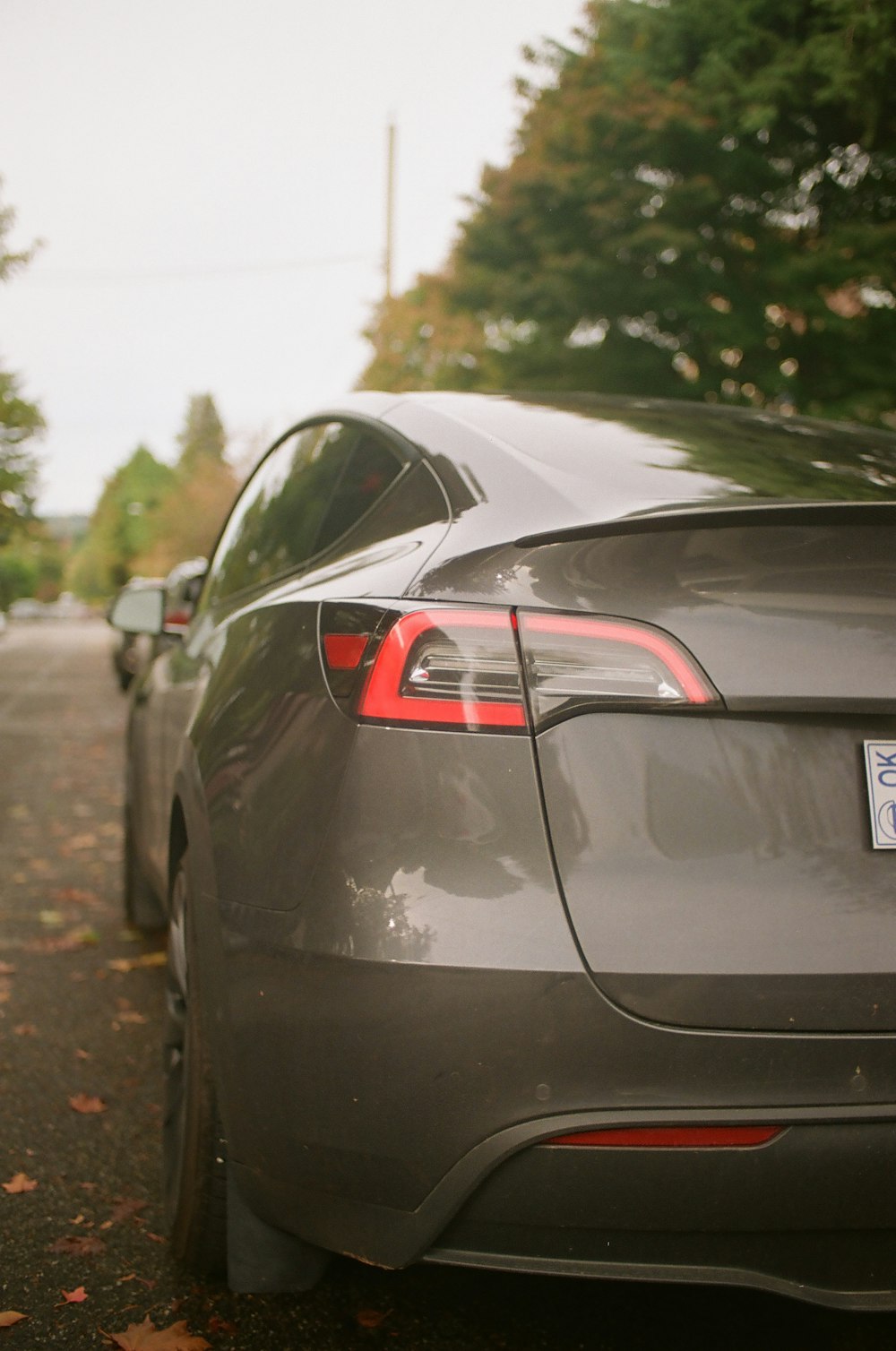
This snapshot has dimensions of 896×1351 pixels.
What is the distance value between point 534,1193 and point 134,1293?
1129mm

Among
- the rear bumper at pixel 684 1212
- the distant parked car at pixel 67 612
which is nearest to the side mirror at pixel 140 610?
the rear bumper at pixel 684 1212

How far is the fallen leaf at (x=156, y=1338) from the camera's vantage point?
2418 millimetres

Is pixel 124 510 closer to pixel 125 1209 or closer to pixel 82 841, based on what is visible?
pixel 82 841

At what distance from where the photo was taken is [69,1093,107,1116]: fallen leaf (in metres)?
3.60

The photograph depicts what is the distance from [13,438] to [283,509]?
20.6m

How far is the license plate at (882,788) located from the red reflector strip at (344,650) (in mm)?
731

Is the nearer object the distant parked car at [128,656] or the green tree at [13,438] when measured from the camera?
the distant parked car at [128,656]

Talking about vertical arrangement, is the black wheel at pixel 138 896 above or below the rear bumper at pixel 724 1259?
below

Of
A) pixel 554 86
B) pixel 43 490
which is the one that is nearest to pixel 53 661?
pixel 43 490

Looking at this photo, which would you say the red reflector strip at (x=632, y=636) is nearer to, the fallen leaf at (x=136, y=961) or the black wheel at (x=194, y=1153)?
the black wheel at (x=194, y=1153)

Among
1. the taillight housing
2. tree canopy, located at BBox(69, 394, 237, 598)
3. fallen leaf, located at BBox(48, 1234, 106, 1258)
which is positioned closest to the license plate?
the taillight housing

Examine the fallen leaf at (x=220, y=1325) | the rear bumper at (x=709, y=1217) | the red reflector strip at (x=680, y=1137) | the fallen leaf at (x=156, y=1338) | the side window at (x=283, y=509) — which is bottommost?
the fallen leaf at (x=220, y=1325)

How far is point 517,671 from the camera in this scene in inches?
75.8

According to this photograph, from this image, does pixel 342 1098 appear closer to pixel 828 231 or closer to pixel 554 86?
pixel 828 231
